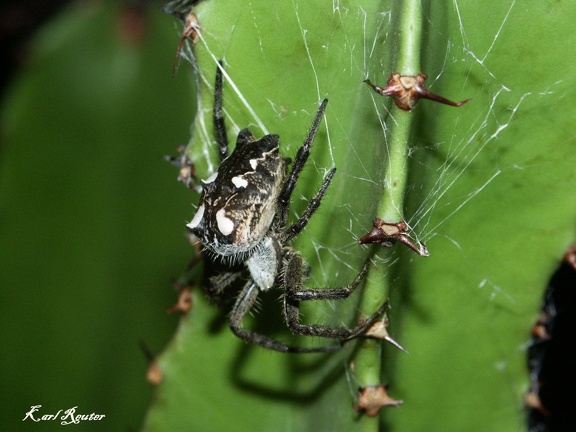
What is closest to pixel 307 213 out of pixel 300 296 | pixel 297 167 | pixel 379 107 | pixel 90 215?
pixel 297 167

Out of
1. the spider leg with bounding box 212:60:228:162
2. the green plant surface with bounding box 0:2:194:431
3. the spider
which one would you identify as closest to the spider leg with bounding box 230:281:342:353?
the spider

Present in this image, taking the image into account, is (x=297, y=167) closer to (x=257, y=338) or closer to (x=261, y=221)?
(x=261, y=221)

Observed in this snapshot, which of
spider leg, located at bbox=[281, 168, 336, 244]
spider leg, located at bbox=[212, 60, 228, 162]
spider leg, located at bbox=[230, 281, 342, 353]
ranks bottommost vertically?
spider leg, located at bbox=[230, 281, 342, 353]

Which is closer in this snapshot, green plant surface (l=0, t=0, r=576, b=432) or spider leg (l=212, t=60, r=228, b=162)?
green plant surface (l=0, t=0, r=576, b=432)

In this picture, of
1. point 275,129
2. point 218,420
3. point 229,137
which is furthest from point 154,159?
point 218,420

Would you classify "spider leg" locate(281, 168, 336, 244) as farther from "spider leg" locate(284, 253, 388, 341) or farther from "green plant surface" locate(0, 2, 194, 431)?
"green plant surface" locate(0, 2, 194, 431)

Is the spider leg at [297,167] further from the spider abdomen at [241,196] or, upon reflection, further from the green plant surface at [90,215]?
the green plant surface at [90,215]

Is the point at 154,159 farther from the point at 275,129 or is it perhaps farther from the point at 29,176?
the point at 275,129
